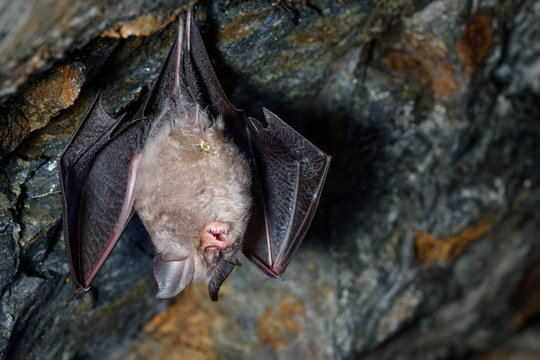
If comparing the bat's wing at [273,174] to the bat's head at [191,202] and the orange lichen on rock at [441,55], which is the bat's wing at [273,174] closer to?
the bat's head at [191,202]

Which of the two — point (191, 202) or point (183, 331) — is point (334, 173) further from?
point (183, 331)

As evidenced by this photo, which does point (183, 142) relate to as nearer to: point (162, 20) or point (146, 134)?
point (146, 134)

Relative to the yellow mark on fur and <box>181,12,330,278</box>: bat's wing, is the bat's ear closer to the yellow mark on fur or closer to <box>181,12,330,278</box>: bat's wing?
<box>181,12,330,278</box>: bat's wing

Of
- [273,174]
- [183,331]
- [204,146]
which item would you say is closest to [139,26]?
[204,146]

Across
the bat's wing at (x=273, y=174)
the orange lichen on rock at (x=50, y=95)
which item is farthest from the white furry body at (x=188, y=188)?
the orange lichen on rock at (x=50, y=95)

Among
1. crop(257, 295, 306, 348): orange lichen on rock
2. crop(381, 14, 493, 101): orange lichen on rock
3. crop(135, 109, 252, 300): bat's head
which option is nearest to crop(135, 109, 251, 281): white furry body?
crop(135, 109, 252, 300): bat's head
